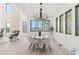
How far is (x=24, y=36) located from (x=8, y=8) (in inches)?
138

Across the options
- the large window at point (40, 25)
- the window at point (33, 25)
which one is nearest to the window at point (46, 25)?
the large window at point (40, 25)

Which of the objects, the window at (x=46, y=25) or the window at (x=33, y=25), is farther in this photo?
the window at (x=33, y=25)

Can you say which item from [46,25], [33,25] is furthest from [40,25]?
[33,25]

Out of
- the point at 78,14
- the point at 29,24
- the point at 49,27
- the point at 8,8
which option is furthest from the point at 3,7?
the point at 78,14

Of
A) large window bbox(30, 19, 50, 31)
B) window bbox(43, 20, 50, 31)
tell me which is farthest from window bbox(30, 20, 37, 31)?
window bbox(43, 20, 50, 31)

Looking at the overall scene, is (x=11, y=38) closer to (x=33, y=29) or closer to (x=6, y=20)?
(x=33, y=29)

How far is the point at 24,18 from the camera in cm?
1498

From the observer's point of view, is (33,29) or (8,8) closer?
(33,29)

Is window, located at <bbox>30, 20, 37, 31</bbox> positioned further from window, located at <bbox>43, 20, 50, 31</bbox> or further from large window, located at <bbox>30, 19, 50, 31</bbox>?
window, located at <bbox>43, 20, 50, 31</bbox>

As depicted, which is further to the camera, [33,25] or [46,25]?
[33,25]

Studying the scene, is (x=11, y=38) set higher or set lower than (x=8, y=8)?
lower

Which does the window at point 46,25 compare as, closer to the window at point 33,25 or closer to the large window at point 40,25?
the large window at point 40,25

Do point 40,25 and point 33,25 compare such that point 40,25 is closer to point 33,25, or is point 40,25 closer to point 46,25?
point 46,25

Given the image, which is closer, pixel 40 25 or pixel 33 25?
pixel 40 25
